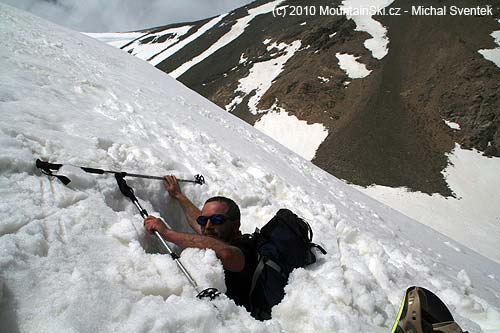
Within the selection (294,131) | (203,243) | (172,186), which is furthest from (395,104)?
(203,243)

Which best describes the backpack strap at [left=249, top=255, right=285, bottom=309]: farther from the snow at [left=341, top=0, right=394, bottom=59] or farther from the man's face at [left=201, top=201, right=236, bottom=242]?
the snow at [left=341, top=0, right=394, bottom=59]

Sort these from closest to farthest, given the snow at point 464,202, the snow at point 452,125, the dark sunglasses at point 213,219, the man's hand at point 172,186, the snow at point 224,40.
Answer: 1. the dark sunglasses at point 213,219
2. the man's hand at point 172,186
3. the snow at point 464,202
4. the snow at point 452,125
5. the snow at point 224,40

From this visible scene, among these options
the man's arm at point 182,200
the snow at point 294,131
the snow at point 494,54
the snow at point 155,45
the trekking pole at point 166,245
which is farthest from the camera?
the snow at point 155,45

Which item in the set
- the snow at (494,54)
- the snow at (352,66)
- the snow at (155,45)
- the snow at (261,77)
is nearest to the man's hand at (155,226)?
the snow at (261,77)

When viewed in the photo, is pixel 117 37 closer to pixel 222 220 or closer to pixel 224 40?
pixel 224 40

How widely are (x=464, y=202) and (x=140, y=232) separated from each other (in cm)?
2035

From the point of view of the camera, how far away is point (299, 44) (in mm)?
36875

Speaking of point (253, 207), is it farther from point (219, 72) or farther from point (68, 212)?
point (219, 72)

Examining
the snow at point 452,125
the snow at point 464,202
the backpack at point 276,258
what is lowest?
the snow at point 464,202

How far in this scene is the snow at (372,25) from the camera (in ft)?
101

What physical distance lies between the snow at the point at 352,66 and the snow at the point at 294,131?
22.1 feet

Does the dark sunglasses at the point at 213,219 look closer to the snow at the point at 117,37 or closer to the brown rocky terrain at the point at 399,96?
the brown rocky terrain at the point at 399,96

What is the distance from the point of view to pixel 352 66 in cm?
2942

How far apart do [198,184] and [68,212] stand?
1813 mm
